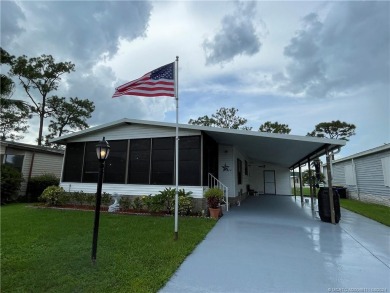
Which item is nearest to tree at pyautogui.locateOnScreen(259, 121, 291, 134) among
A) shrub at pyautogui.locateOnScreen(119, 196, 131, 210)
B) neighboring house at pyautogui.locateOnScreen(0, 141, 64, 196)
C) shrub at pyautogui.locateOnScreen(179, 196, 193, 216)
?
shrub at pyautogui.locateOnScreen(179, 196, 193, 216)

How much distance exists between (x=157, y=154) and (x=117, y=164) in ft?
6.18

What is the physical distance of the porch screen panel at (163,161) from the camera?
27.1ft

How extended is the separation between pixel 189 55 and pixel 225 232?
7738mm

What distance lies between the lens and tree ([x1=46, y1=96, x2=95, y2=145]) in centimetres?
1955

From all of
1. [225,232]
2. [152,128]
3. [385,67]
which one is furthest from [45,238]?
[385,67]

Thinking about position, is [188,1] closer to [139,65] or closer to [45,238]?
[139,65]

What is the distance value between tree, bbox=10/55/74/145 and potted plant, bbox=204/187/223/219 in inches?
714

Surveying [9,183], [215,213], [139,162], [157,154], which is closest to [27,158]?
[9,183]

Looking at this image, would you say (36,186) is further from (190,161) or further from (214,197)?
(214,197)

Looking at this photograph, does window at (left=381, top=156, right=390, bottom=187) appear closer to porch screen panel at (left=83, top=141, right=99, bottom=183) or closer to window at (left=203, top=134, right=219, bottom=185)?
window at (left=203, top=134, right=219, bottom=185)

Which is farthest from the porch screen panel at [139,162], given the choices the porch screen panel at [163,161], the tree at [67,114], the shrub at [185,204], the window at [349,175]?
the tree at [67,114]

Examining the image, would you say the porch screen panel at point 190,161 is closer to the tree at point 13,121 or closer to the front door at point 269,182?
the front door at point 269,182

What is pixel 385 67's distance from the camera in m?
9.96

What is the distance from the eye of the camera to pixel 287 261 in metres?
3.65
